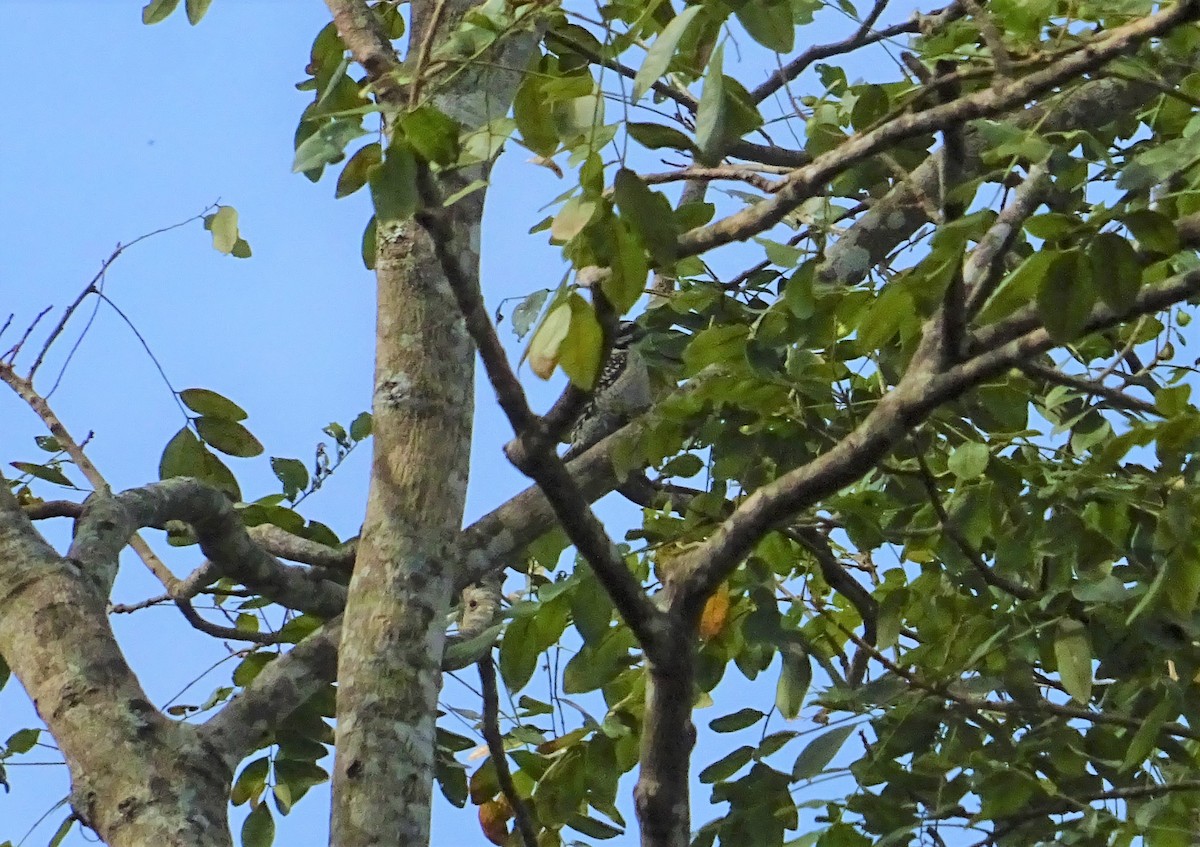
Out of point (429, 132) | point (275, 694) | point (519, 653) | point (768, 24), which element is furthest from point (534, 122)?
point (275, 694)

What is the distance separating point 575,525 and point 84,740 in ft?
2.15

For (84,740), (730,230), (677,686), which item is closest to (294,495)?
(84,740)

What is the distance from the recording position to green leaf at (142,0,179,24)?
1.73 meters

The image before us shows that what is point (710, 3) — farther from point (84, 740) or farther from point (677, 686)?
point (84, 740)

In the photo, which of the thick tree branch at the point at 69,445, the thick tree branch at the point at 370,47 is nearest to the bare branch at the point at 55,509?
the thick tree branch at the point at 69,445

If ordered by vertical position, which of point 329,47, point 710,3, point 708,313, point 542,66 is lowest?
point 710,3

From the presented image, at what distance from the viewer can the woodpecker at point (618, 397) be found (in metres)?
1.76

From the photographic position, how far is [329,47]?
206 centimetres

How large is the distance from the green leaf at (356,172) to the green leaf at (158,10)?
1.90 ft

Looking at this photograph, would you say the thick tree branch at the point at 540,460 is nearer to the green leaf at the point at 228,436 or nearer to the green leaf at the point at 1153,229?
the green leaf at the point at 1153,229

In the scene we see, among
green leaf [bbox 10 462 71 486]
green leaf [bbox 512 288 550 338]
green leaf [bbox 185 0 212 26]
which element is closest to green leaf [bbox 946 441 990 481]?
green leaf [bbox 512 288 550 338]

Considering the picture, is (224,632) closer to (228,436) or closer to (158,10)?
(228,436)

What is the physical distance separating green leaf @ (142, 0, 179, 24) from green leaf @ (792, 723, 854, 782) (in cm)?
125

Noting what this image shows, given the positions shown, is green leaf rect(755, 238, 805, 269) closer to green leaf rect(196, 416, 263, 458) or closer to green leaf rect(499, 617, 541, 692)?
green leaf rect(499, 617, 541, 692)
